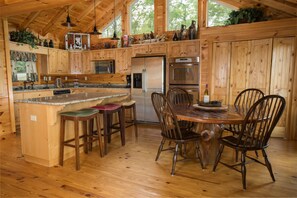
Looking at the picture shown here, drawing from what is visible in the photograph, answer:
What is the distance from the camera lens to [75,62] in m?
6.59

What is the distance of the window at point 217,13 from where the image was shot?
16.4 ft

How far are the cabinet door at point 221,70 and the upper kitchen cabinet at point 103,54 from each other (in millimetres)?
3032

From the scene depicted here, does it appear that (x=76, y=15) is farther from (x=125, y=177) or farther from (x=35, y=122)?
(x=125, y=177)

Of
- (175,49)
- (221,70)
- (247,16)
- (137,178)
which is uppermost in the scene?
(247,16)

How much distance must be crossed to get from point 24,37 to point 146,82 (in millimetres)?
3314

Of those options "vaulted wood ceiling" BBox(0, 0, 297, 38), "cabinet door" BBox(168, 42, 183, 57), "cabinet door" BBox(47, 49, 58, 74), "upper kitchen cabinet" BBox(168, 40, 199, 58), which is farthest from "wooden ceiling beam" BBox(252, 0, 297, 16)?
"cabinet door" BBox(47, 49, 58, 74)

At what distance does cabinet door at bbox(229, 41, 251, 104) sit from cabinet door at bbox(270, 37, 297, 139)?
49 centimetres

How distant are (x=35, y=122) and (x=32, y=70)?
11.7 ft

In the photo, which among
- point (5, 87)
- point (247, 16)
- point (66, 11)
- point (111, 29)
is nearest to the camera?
point (247, 16)

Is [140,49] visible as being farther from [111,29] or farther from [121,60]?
[111,29]

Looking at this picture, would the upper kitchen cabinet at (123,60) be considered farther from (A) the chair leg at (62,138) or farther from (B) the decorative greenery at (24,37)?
(A) the chair leg at (62,138)

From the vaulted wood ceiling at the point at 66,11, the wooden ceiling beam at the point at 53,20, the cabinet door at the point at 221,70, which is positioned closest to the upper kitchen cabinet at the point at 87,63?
the vaulted wood ceiling at the point at 66,11

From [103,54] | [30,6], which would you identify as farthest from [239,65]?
[30,6]

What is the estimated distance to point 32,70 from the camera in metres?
5.75
